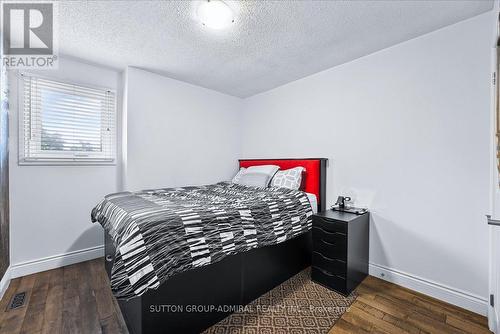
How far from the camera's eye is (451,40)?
6.18 feet

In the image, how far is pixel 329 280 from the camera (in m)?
2.05

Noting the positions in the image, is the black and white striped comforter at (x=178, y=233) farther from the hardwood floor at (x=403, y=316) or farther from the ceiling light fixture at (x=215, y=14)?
the ceiling light fixture at (x=215, y=14)

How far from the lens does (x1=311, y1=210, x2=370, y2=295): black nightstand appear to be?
1.96 m

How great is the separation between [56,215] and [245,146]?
9.01 feet

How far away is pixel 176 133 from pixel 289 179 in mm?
1758

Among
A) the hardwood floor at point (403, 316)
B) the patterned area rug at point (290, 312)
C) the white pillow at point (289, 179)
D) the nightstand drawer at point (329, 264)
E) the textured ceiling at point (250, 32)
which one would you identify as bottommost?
the patterned area rug at point (290, 312)

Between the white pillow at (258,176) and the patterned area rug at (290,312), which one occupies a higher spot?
the white pillow at (258,176)

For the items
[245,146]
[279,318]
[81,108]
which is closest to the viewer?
[279,318]

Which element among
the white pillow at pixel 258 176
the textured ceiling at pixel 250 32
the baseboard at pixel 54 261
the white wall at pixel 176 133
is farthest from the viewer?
the white pillow at pixel 258 176

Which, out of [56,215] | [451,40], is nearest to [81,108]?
[56,215]

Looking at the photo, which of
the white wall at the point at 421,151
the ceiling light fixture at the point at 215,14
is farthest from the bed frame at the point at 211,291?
the ceiling light fixture at the point at 215,14

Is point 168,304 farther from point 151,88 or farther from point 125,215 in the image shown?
point 151,88

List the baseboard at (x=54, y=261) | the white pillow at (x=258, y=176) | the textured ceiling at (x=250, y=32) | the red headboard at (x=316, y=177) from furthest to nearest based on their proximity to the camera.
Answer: the white pillow at (x=258, y=176) → the red headboard at (x=316, y=177) → the baseboard at (x=54, y=261) → the textured ceiling at (x=250, y=32)

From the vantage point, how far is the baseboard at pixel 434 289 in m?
1.73
